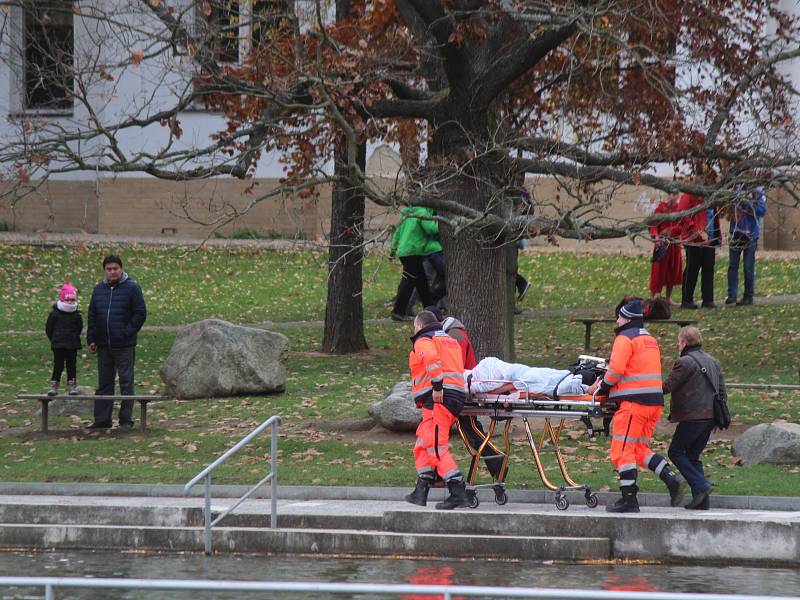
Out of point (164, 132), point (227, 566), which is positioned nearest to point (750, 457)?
point (227, 566)

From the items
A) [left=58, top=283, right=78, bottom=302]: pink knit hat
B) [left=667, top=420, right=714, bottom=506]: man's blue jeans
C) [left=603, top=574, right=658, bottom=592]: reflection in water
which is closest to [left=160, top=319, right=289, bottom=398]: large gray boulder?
[left=58, top=283, right=78, bottom=302]: pink knit hat

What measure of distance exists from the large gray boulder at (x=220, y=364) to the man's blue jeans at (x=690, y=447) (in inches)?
260

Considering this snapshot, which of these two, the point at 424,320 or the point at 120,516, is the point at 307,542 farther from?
the point at 424,320

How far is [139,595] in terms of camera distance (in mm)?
7395

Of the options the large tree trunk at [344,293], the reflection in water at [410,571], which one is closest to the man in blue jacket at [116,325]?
the reflection in water at [410,571]

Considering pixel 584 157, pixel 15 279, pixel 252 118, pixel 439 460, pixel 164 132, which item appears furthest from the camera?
pixel 164 132

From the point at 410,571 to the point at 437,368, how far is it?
1965 millimetres

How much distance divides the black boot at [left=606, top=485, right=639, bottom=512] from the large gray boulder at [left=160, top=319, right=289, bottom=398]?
663 centimetres

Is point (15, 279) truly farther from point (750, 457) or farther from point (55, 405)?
point (750, 457)

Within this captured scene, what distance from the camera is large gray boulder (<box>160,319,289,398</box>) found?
55.0 ft

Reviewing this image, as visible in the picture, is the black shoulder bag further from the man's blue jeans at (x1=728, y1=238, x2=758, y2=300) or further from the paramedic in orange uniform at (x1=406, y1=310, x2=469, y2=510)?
the man's blue jeans at (x1=728, y1=238, x2=758, y2=300)

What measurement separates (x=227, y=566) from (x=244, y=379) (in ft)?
21.8

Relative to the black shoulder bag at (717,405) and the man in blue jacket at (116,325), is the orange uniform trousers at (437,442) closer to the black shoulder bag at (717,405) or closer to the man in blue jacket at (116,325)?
the black shoulder bag at (717,405)

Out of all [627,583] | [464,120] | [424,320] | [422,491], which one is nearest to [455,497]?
[422,491]
